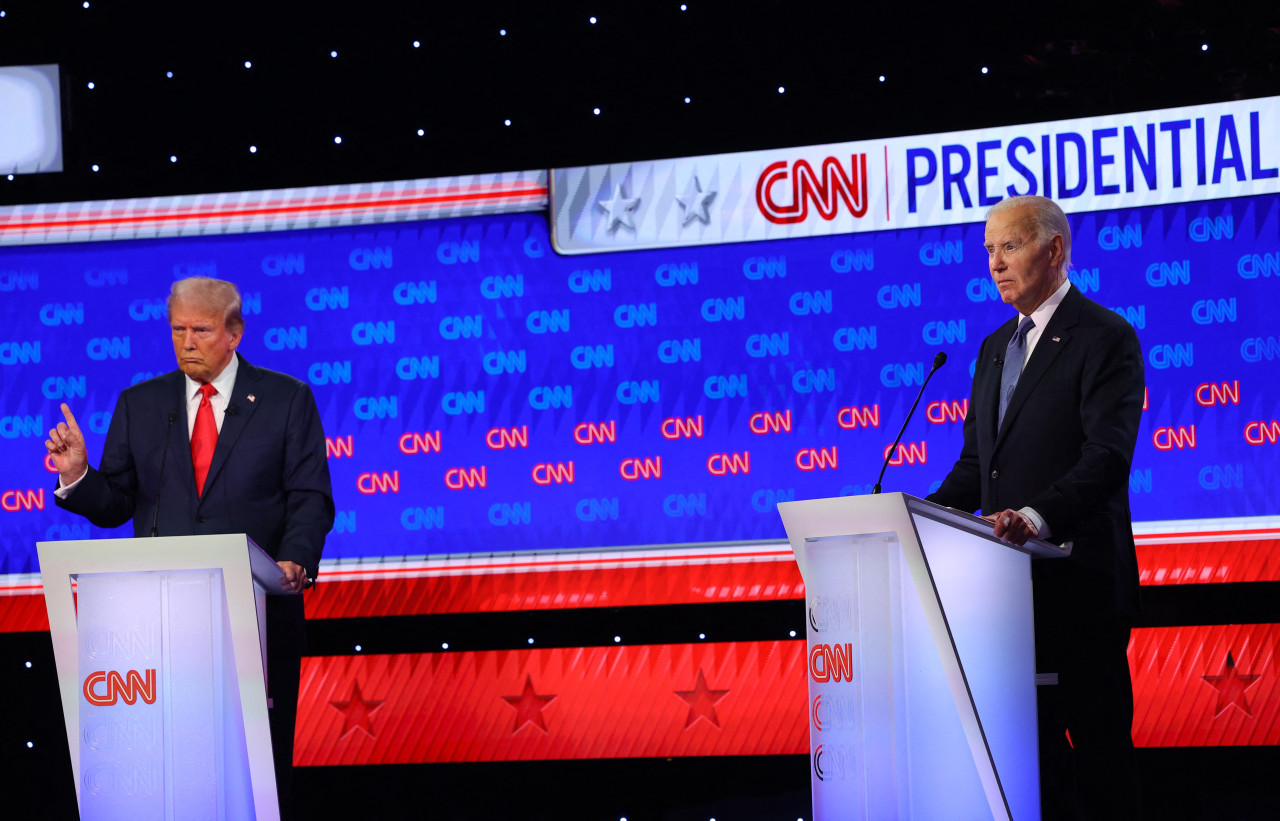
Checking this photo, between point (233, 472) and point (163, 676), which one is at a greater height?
point (233, 472)

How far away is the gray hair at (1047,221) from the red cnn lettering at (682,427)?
1396mm

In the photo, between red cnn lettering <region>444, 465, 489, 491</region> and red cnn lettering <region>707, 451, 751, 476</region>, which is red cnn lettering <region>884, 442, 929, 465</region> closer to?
red cnn lettering <region>707, 451, 751, 476</region>

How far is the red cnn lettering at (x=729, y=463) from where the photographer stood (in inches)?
149

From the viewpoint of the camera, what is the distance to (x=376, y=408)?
3934mm

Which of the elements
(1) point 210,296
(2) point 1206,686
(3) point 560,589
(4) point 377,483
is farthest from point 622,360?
(2) point 1206,686

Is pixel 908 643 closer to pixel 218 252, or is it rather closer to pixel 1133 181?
pixel 1133 181

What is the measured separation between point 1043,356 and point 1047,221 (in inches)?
12.3

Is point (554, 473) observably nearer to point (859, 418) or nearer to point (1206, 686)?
point (859, 418)

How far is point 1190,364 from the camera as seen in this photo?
3.62 meters

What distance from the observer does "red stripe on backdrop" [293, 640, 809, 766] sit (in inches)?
148

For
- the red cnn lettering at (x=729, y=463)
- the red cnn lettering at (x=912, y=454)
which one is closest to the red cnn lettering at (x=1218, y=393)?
the red cnn lettering at (x=912, y=454)

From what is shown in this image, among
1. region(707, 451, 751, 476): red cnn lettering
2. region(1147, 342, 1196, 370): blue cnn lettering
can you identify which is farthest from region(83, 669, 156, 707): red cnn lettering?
region(1147, 342, 1196, 370): blue cnn lettering

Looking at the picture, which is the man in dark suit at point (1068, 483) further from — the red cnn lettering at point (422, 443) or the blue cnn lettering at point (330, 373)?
the blue cnn lettering at point (330, 373)

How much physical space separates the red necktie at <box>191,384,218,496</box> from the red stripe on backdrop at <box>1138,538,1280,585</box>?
2632 millimetres
